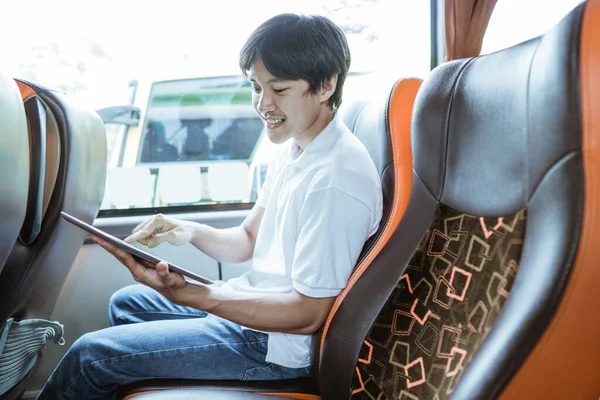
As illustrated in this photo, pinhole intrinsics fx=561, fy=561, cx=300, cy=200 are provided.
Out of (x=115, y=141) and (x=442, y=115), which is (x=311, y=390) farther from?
(x=115, y=141)

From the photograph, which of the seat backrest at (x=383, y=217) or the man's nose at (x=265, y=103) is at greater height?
the man's nose at (x=265, y=103)

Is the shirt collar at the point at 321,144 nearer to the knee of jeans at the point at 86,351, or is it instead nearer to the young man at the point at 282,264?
the young man at the point at 282,264

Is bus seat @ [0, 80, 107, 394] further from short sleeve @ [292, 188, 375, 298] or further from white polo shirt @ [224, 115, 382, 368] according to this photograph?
short sleeve @ [292, 188, 375, 298]

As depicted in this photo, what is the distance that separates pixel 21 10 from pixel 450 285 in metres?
1.60

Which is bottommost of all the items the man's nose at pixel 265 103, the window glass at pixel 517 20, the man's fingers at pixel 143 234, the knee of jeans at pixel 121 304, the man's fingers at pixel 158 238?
the knee of jeans at pixel 121 304

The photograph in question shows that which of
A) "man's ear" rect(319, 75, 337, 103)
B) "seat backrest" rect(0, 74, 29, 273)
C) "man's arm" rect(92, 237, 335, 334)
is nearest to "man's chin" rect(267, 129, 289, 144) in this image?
"man's ear" rect(319, 75, 337, 103)

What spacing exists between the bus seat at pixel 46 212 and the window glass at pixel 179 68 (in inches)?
22.3

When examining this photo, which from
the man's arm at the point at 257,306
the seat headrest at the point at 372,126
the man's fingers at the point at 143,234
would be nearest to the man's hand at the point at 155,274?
the man's arm at the point at 257,306

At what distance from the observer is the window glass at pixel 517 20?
5.41 ft

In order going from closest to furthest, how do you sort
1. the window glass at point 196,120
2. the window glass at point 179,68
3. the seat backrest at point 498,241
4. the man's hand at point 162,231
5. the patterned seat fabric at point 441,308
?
the seat backrest at point 498,241 → the patterned seat fabric at point 441,308 → the man's hand at point 162,231 → the window glass at point 179,68 → the window glass at point 196,120

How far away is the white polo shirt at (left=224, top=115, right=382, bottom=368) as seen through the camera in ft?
3.54

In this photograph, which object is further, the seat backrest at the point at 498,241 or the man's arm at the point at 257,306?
the man's arm at the point at 257,306

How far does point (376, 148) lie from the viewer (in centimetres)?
123

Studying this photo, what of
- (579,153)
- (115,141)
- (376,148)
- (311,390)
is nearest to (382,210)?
(376,148)
